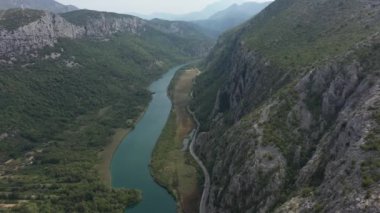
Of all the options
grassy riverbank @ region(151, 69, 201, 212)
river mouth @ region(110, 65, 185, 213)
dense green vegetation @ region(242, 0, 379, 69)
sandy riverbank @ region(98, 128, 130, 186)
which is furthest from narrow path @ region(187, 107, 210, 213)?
dense green vegetation @ region(242, 0, 379, 69)

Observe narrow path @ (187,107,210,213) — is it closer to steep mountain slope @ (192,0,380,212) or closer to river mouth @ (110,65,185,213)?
steep mountain slope @ (192,0,380,212)

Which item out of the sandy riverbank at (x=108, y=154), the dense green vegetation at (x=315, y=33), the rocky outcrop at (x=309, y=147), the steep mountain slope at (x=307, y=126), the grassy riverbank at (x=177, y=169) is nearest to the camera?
the rocky outcrop at (x=309, y=147)

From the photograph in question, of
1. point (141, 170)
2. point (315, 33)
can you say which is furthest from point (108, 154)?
point (315, 33)

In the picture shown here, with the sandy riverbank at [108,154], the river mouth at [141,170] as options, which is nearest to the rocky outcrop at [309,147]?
the river mouth at [141,170]

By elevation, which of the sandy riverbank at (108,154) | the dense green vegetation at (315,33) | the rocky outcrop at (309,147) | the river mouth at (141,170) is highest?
the dense green vegetation at (315,33)

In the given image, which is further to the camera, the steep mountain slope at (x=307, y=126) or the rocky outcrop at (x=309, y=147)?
the steep mountain slope at (x=307, y=126)

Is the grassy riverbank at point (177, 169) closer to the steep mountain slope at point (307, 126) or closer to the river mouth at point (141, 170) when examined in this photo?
the river mouth at point (141, 170)

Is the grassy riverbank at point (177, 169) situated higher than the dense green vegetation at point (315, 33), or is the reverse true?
the dense green vegetation at point (315, 33)

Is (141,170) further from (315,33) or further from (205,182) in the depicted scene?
(315,33)

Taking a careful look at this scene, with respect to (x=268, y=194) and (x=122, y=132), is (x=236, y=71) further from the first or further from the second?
(x=268, y=194)

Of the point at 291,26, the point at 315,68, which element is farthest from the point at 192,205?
the point at 291,26
